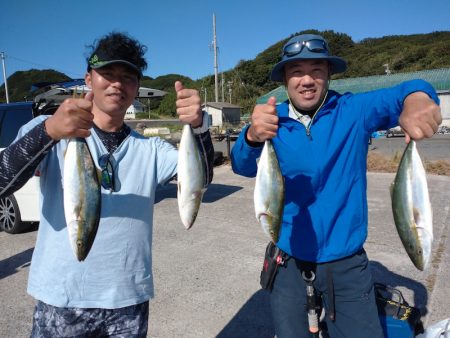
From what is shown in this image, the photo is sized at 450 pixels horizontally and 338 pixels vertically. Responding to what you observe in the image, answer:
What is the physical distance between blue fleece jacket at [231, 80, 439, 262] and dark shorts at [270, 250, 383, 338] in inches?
3.9

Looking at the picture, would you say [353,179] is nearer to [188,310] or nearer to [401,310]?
[401,310]

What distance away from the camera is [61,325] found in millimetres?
1808

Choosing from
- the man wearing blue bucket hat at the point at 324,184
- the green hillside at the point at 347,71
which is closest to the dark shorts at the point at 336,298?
the man wearing blue bucket hat at the point at 324,184

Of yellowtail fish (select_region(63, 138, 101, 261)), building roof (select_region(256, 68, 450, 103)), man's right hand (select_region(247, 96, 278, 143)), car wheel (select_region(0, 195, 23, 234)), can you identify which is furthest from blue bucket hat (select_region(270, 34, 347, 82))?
building roof (select_region(256, 68, 450, 103))

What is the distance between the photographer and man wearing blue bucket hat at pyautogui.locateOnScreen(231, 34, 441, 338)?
2125mm

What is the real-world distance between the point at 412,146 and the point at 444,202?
7.00 meters

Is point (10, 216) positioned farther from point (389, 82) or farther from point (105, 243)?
point (389, 82)

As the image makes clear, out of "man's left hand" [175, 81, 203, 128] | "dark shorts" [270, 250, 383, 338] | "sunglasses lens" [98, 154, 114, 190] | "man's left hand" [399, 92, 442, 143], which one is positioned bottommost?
"dark shorts" [270, 250, 383, 338]

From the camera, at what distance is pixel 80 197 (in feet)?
5.20

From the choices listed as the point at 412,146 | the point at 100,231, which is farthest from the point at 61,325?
the point at 412,146

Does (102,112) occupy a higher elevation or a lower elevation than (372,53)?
lower

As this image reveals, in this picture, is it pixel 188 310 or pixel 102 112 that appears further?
pixel 188 310

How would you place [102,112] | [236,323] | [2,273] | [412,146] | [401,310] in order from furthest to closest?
[2,273]
[236,323]
[401,310]
[102,112]
[412,146]

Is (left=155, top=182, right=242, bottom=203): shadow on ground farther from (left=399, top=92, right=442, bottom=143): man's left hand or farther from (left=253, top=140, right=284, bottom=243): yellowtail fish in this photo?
(left=399, top=92, right=442, bottom=143): man's left hand
